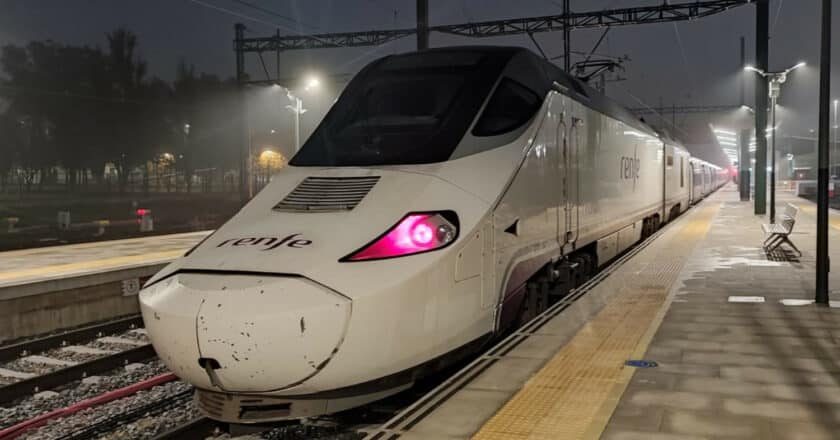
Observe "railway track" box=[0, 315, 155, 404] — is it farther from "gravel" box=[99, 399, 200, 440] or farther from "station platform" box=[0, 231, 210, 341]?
"gravel" box=[99, 399, 200, 440]

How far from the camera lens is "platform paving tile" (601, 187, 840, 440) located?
4350 mm

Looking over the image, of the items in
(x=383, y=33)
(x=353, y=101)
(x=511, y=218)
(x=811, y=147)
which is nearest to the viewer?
(x=511, y=218)

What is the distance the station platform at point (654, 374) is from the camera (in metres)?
4.36

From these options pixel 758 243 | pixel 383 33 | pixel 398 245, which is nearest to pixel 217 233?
pixel 398 245

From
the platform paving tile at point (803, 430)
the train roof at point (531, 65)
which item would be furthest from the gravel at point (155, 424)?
the platform paving tile at point (803, 430)

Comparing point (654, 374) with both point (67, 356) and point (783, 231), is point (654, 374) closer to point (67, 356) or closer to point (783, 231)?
point (67, 356)

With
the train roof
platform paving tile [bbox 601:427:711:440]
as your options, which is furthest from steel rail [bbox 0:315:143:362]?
platform paving tile [bbox 601:427:711:440]

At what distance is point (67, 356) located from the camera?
8852mm

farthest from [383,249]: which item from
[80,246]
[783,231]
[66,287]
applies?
[80,246]

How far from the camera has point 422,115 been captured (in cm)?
612

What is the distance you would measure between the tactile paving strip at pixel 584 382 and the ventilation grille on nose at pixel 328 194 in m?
1.79

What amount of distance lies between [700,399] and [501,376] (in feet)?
4.59

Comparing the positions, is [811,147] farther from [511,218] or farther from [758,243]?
[511,218]

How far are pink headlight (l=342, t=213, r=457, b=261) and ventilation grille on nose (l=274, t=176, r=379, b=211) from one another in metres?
0.44
